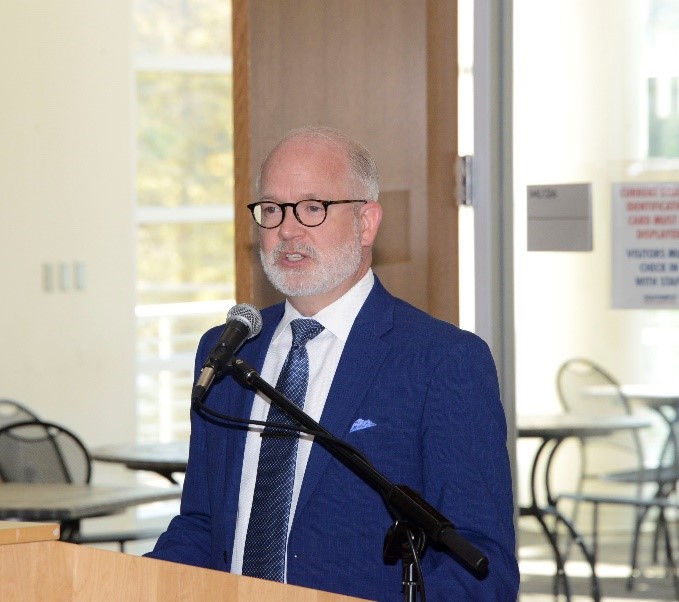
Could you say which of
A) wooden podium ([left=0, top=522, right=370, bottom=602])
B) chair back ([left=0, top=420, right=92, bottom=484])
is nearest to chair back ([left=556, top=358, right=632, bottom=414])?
wooden podium ([left=0, top=522, right=370, bottom=602])

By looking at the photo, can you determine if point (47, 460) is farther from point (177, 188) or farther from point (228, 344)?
point (228, 344)

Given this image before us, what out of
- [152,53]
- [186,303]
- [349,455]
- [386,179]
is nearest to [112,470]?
[186,303]

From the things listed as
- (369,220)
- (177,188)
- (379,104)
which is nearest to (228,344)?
(369,220)

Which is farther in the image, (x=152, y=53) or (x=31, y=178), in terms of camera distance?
(x=152, y=53)

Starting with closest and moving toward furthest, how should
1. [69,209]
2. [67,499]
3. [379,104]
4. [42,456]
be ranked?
[379,104] → [67,499] → [42,456] → [69,209]

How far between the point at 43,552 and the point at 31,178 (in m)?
5.35

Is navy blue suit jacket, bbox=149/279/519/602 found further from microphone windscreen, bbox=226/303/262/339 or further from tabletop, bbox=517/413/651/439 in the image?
tabletop, bbox=517/413/651/439

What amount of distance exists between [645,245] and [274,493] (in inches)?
50.0

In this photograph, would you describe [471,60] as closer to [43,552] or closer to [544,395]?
[544,395]

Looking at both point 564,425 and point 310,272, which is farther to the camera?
point 564,425

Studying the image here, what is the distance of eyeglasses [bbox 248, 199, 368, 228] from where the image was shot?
6.96 ft

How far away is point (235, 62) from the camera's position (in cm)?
317

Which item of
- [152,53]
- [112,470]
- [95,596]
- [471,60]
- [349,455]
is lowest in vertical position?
[112,470]

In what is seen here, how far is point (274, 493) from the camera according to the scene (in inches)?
82.5
